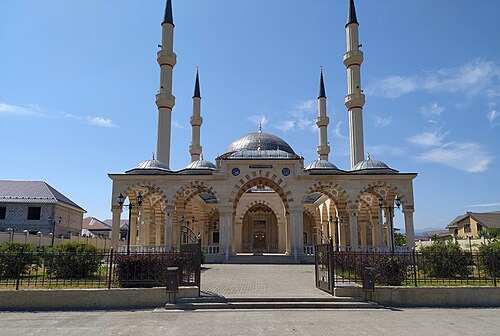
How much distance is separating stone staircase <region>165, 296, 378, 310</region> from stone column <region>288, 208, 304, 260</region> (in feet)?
52.9

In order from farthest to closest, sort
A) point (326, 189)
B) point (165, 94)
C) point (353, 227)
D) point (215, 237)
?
point (215, 237), point (165, 94), point (326, 189), point (353, 227)

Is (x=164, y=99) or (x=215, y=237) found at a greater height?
(x=164, y=99)

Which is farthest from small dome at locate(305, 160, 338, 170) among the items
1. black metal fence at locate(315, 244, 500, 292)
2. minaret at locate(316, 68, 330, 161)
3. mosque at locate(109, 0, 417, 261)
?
black metal fence at locate(315, 244, 500, 292)

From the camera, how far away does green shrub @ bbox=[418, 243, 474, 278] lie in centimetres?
1262

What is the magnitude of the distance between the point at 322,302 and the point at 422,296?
2588 millimetres

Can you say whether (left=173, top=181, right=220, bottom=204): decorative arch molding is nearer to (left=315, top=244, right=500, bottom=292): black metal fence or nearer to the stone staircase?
(left=315, top=244, right=500, bottom=292): black metal fence

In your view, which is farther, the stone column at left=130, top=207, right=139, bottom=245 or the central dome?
the central dome

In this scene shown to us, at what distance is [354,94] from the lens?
31.5 m

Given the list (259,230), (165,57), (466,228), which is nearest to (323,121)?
(259,230)

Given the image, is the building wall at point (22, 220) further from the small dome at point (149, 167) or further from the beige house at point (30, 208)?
the small dome at point (149, 167)

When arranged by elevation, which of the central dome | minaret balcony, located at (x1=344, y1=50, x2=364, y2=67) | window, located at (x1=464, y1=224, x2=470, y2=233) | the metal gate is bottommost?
the metal gate

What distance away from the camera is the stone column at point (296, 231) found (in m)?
26.4

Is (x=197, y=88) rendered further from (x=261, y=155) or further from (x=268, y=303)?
(x=268, y=303)

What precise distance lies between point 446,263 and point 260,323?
765 centimetres
